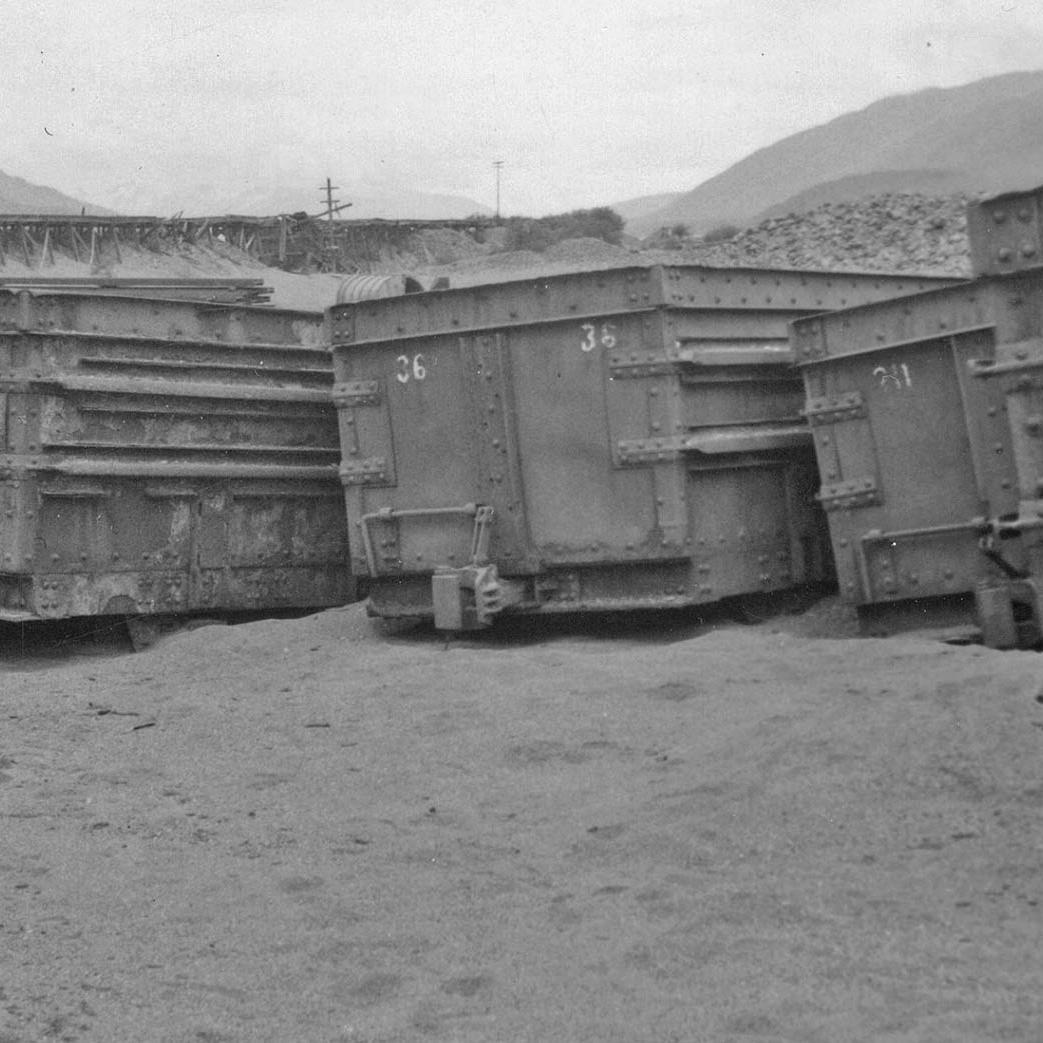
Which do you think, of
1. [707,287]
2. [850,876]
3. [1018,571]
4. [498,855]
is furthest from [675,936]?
[707,287]

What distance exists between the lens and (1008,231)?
6410 millimetres

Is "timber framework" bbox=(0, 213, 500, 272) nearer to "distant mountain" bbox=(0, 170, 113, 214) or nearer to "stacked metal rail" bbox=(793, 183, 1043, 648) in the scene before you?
"stacked metal rail" bbox=(793, 183, 1043, 648)

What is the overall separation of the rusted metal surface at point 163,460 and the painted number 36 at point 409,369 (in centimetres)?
186

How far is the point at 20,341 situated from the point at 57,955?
6452mm

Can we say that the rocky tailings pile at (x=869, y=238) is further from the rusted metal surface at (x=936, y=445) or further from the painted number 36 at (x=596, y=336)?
the rusted metal surface at (x=936, y=445)

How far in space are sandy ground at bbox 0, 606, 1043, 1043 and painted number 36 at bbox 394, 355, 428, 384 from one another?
2.20 meters

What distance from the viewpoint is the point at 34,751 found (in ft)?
23.3

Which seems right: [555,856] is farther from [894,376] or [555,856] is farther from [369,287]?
[369,287]

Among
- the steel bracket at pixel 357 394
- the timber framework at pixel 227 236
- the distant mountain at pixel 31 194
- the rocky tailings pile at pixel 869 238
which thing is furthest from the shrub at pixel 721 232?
the distant mountain at pixel 31 194

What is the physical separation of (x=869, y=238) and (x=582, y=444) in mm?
15773

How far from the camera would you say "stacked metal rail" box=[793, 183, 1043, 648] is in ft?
21.2

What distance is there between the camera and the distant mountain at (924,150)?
877cm

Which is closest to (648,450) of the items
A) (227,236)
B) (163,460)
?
(163,460)

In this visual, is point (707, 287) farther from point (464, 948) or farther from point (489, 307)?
point (464, 948)
